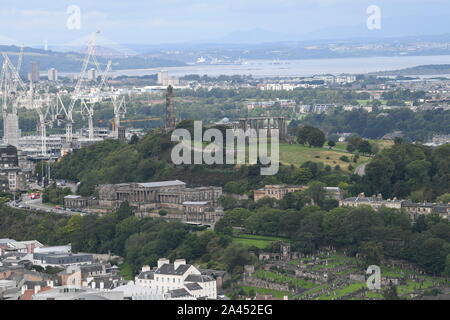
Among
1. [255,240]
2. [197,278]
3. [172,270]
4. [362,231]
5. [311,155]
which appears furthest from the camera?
[311,155]

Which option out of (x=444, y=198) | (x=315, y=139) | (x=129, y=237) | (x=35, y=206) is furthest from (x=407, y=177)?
(x=35, y=206)

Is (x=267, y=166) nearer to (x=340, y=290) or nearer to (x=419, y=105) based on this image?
(x=340, y=290)

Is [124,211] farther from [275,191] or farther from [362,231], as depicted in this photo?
[362,231]

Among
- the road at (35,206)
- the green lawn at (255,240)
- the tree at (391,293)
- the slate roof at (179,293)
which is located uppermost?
the slate roof at (179,293)

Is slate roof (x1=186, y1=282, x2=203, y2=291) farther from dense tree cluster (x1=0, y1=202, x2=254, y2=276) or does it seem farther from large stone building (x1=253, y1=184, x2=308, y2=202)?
large stone building (x1=253, y1=184, x2=308, y2=202)

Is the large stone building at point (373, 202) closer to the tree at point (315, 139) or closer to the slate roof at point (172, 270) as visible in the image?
A: the slate roof at point (172, 270)

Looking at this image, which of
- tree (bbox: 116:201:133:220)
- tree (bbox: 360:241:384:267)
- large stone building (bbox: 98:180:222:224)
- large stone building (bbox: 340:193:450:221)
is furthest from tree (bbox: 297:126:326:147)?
tree (bbox: 360:241:384:267)

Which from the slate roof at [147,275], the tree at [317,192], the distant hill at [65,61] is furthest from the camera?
the distant hill at [65,61]

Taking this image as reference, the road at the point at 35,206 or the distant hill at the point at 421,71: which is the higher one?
the distant hill at the point at 421,71

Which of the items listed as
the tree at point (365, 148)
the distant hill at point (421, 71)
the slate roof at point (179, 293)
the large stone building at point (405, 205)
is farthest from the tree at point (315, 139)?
the distant hill at point (421, 71)

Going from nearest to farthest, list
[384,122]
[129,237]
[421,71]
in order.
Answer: [129,237]
[384,122]
[421,71]

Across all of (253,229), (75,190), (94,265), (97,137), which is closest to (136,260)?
(94,265)
